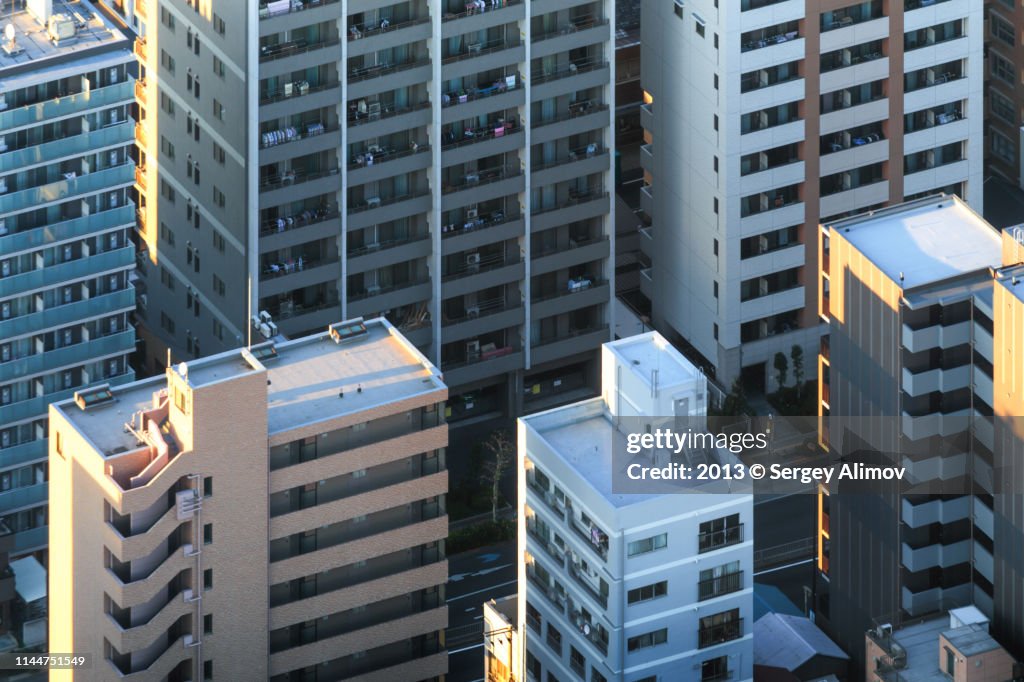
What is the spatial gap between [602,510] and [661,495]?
3300 mm

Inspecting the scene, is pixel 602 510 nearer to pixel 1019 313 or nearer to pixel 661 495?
pixel 661 495

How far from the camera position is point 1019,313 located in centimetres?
19938

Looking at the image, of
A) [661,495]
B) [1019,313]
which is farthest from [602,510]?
[1019,313]

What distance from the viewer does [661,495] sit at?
655ft

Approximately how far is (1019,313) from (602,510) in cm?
2495

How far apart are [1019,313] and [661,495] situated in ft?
71.3

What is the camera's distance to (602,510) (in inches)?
7869
